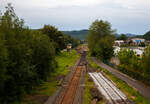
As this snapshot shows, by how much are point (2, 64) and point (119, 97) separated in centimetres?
1249

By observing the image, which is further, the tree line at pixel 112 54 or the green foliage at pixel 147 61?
the tree line at pixel 112 54

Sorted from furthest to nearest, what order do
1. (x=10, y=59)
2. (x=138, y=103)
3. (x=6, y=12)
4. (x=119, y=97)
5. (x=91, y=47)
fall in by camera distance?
(x=91, y=47) < (x=119, y=97) < (x=138, y=103) < (x=6, y=12) < (x=10, y=59)

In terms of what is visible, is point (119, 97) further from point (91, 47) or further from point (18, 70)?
point (91, 47)

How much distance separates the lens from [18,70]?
14.9 m

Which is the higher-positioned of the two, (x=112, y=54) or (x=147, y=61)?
(x=147, y=61)

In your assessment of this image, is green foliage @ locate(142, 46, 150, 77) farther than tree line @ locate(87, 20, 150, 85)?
No

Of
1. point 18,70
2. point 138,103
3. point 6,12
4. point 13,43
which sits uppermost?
point 6,12

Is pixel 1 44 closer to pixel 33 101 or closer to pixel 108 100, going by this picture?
pixel 33 101

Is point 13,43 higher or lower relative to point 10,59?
higher

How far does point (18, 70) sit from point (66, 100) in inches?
231

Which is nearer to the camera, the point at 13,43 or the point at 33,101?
the point at 13,43

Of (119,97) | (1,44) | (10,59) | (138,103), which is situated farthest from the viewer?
(119,97)

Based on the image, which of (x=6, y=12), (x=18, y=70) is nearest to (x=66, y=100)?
(x=18, y=70)

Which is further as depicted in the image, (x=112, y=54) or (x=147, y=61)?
(x=112, y=54)
